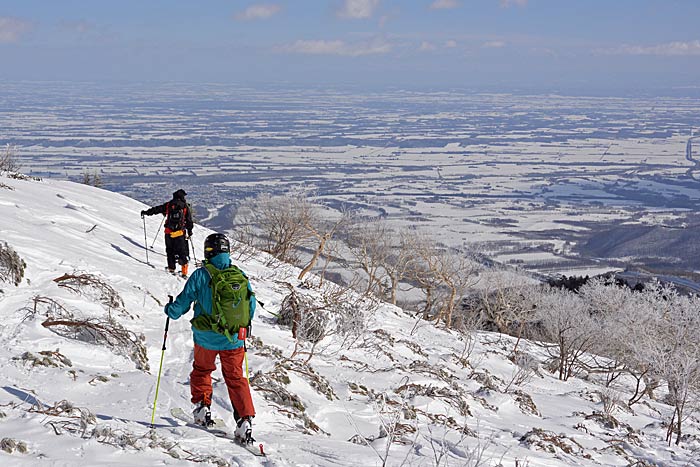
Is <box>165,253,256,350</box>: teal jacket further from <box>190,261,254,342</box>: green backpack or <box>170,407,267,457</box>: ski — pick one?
<box>170,407,267,457</box>: ski

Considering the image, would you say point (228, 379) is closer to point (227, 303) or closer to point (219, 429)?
point (219, 429)

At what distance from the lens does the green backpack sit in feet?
18.1

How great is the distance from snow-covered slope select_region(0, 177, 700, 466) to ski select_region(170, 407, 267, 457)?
0.33 ft

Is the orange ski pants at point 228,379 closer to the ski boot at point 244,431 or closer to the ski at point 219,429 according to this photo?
the ski boot at point 244,431

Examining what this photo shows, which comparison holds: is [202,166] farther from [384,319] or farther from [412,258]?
[384,319]

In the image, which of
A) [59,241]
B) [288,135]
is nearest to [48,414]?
[59,241]

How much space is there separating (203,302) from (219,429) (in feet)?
3.89

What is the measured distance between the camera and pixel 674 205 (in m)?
91.1

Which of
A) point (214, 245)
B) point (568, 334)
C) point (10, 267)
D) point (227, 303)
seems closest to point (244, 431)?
point (227, 303)

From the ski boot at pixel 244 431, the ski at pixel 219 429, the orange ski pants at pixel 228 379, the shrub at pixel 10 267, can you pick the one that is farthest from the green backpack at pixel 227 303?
the shrub at pixel 10 267

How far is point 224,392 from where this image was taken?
6.73m

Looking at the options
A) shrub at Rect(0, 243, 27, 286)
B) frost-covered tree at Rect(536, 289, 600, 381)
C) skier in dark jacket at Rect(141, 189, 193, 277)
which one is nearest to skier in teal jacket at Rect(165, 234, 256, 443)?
shrub at Rect(0, 243, 27, 286)

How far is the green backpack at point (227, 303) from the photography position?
5531mm

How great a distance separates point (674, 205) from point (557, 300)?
72534 mm
